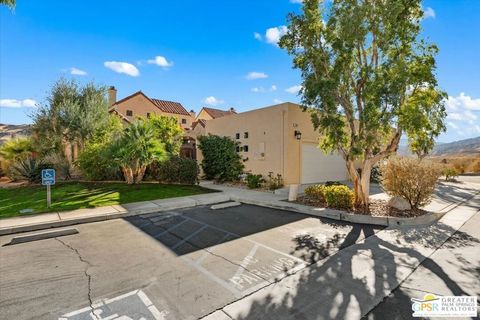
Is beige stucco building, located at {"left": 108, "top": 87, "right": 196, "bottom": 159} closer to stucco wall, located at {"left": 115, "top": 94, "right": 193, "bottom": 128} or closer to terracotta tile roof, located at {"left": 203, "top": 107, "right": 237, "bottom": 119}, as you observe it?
stucco wall, located at {"left": 115, "top": 94, "right": 193, "bottom": 128}

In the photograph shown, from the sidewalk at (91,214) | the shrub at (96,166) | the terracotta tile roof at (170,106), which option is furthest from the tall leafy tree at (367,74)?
the terracotta tile roof at (170,106)

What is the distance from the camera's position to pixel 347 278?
3.58 metres

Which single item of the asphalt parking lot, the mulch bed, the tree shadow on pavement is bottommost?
the asphalt parking lot

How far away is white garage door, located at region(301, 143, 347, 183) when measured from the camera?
13008 mm

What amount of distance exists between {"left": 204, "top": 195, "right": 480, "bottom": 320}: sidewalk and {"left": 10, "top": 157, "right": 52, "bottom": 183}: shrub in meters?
14.8

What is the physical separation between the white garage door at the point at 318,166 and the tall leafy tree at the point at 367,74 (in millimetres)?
4746

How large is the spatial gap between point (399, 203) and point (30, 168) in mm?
17197

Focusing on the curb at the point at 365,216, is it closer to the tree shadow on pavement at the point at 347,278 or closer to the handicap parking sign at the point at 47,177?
the tree shadow on pavement at the point at 347,278

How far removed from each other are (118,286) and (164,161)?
10.2m

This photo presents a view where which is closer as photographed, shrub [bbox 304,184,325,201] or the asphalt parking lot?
the asphalt parking lot

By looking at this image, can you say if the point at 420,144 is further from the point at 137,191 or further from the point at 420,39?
the point at 137,191

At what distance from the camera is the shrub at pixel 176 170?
516 inches

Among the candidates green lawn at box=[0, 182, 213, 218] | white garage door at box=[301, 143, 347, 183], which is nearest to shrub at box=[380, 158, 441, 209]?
white garage door at box=[301, 143, 347, 183]

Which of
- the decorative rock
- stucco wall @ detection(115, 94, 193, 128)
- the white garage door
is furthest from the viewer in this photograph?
stucco wall @ detection(115, 94, 193, 128)
